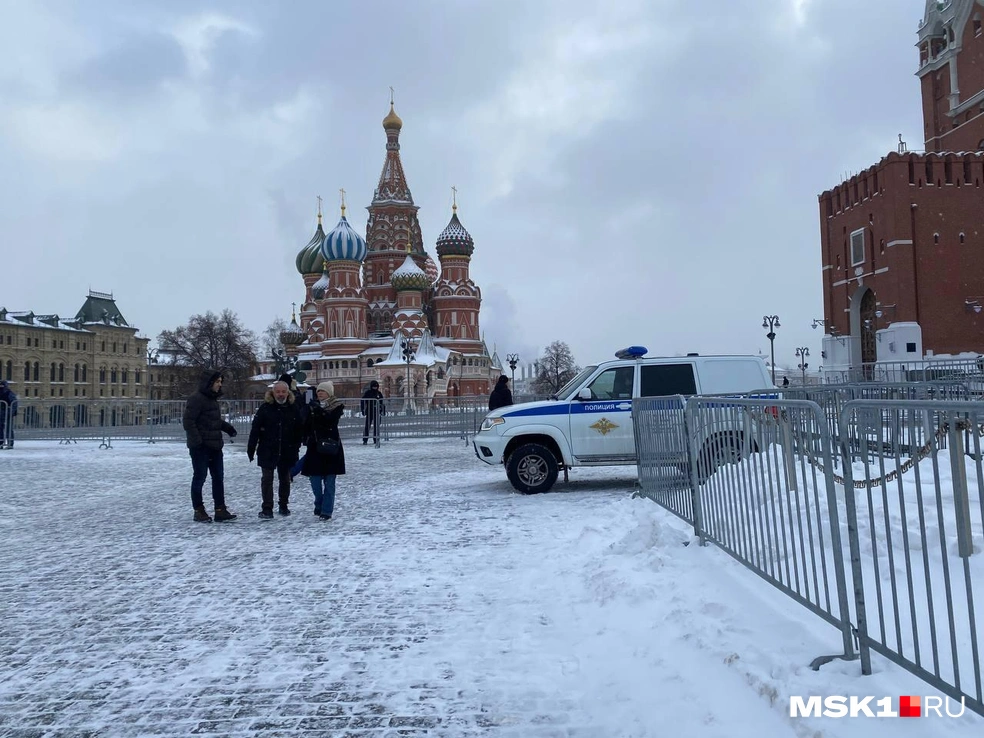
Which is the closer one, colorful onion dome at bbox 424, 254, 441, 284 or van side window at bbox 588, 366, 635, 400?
van side window at bbox 588, 366, 635, 400

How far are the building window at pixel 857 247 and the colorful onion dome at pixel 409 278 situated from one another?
39.6 meters

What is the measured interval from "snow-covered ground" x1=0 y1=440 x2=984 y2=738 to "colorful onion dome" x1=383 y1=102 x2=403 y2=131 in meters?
78.1

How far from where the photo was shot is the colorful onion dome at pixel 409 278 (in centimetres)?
7456

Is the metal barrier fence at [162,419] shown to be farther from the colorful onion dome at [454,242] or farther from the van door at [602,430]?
the colorful onion dome at [454,242]

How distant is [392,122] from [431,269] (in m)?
16.7

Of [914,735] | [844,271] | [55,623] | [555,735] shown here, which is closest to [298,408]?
[55,623]

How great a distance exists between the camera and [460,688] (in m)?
4.22

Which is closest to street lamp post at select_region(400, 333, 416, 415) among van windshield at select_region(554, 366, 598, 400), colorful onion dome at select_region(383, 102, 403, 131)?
colorful onion dome at select_region(383, 102, 403, 131)

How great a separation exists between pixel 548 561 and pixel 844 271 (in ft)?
174

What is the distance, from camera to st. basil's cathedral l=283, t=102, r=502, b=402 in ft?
234

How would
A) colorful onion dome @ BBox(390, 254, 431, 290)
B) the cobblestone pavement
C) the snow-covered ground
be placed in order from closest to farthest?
the snow-covered ground → the cobblestone pavement → colorful onion dome @ BBox(390, 254, 431, 290)

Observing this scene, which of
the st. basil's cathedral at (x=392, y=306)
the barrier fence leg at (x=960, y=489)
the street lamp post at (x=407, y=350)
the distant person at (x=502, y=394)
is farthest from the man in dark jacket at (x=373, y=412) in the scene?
the st. basil's cathedral at (x=392, y=306)

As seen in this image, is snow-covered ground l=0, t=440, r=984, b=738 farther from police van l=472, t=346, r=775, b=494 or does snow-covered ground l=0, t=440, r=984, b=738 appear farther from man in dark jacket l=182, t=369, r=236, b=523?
police van l=472, t=346, r=775, b=494

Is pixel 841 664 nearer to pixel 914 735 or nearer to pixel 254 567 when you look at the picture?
pixel 914 735
